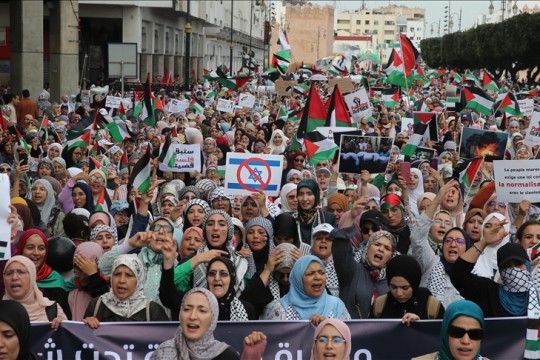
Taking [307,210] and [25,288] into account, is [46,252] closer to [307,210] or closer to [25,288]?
[25,288]

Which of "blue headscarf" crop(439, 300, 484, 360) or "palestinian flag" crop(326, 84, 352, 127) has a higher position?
"palestinian flag" crop(326, 84, 352, 127)

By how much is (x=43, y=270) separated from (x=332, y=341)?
236cm

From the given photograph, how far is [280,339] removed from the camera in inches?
240

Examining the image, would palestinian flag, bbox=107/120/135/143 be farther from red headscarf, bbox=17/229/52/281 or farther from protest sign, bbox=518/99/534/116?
protest sign, bbox=518/99/534/116

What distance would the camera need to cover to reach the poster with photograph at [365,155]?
11.4 meters

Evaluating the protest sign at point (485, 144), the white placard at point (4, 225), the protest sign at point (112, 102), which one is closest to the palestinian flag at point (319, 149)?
the protest sign at point (485, 144)

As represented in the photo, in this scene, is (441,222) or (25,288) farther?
(441,222)

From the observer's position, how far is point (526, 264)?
6133 mm

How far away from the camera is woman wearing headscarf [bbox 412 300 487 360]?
4.90 meters

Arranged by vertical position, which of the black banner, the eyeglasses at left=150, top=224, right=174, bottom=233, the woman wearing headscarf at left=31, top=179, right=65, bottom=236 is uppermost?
the eyeglasses at left=150, top=224, right=174, bottom=233

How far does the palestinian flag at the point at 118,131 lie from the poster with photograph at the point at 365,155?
501 centimetres

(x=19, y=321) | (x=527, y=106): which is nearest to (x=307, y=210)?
(x=19, y=321)

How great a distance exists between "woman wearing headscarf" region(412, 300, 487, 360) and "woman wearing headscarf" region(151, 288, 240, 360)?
3.16 feet

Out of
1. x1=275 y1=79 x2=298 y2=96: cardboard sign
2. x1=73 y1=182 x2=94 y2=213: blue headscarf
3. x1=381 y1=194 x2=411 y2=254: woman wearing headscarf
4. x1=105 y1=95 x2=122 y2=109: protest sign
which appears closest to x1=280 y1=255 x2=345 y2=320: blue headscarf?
x1=381 y1=194 x2=411 y2=254: woman wearing headscarf
